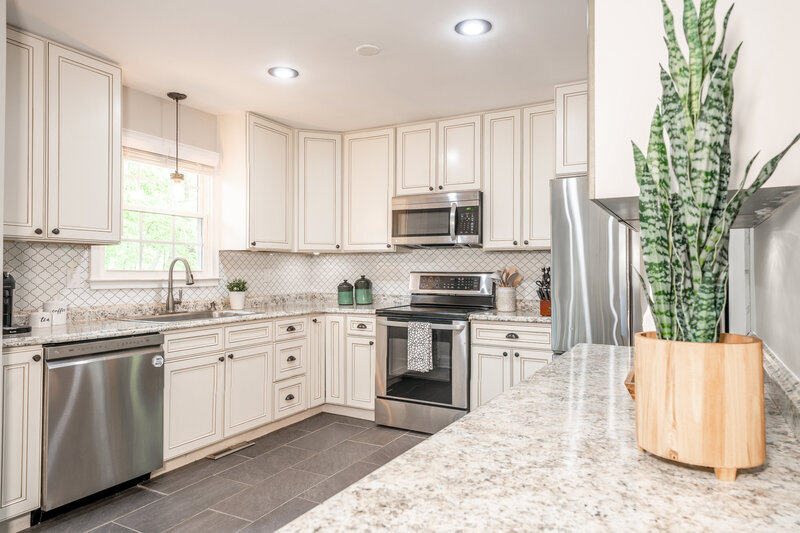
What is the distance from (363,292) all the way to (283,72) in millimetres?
2055

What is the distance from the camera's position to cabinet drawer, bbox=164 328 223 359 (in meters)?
2.88

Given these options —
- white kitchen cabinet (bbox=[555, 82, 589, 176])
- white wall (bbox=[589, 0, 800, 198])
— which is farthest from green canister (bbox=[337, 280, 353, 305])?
white wall (bbox=[589, 0, 800, 198])

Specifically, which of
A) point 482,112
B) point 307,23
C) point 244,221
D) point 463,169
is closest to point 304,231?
point 244,221

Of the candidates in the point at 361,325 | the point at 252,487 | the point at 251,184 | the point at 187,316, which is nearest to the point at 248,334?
the point at 187,316

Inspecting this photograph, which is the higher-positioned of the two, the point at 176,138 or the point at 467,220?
the point at 176,138

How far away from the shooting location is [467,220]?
3.84 meters

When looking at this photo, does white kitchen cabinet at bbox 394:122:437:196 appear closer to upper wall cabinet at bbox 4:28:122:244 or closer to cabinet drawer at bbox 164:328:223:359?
cabinet drawer at bbox 164:328:223:359

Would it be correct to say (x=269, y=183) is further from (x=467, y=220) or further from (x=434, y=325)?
(x=434, y=325)

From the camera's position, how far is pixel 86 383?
2441 millimetres

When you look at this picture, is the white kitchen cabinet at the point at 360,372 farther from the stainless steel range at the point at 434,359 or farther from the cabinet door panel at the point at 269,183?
the cabinet door panel at the point at 269,183

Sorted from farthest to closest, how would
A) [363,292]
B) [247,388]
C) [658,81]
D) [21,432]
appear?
[363,292] < [247,388] < [21,432] < [658,81]

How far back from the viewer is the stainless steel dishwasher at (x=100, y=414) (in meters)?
2.33

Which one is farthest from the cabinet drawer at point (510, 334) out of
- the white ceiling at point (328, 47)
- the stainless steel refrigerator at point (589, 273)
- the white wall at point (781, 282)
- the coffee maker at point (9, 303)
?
the coffee maker at point (9, 303)

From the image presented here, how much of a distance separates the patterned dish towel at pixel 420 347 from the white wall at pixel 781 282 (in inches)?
95.9
